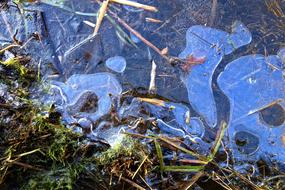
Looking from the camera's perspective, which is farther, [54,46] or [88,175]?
[54,46]

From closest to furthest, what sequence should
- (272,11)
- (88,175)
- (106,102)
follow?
(88,175)
(106,102)
(272,11)

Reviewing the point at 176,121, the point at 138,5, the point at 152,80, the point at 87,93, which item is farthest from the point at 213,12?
the point at 87,93

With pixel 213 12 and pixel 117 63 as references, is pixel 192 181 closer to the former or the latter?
pixel 117 63

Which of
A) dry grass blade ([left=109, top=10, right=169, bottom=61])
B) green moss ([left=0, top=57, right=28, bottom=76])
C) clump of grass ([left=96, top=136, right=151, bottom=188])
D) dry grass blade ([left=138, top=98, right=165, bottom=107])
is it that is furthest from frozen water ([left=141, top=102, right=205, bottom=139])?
green moss ([left=0, top=57, right=28, bottom=76])

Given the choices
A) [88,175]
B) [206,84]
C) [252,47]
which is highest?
[252,47]

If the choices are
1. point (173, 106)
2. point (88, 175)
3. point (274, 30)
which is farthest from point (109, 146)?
point (274, 30)

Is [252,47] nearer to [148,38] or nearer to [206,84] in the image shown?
[206,84]

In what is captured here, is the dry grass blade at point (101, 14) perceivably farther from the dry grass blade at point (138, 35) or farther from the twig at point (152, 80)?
the twig at point (152, 80)
